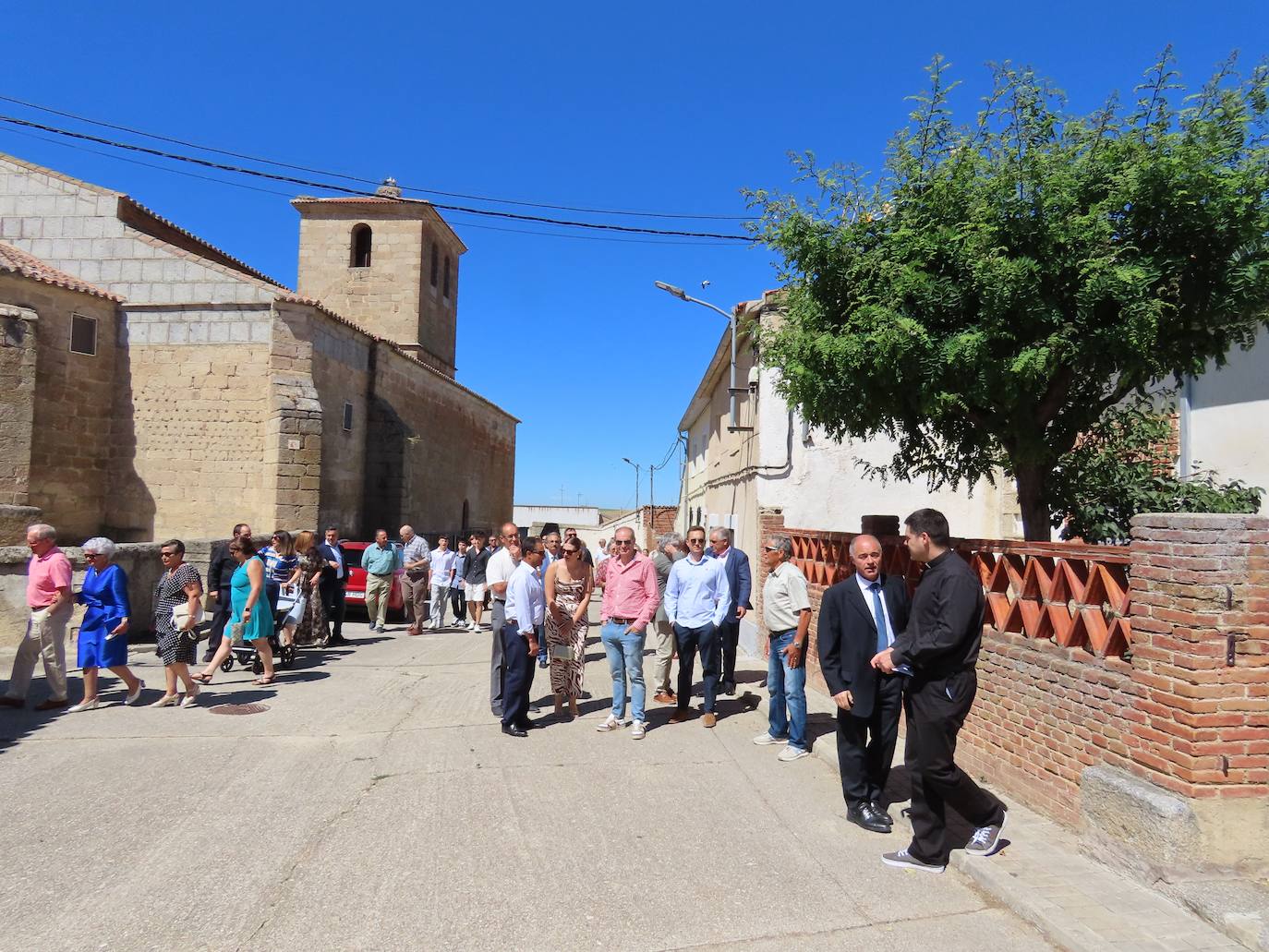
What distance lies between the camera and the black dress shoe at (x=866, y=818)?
483cm

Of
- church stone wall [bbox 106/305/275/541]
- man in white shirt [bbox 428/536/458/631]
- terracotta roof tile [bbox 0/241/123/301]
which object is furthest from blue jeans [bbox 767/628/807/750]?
terracotta roof tile [bbox 0/241/123/301]

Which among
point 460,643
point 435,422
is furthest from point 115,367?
point 460,643

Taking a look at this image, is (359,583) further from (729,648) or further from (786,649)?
(786,649)

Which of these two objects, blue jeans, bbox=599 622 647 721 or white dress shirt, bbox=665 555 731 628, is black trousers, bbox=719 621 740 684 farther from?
blue jeans, bbox=599 622 647 721

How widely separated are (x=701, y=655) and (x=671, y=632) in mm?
862

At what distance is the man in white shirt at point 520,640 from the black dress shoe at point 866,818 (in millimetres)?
2952

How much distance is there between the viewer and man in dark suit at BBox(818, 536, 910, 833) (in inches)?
194

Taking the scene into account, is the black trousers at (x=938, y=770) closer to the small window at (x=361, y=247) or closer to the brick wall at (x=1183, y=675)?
the brick wall at (x=1183, y=675)

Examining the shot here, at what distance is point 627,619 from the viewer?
723cm

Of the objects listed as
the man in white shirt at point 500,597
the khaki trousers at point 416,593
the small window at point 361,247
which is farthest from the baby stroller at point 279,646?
the small window at point 361,247

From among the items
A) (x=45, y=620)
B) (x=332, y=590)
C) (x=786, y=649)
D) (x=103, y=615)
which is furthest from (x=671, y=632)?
(x=332, y=590)

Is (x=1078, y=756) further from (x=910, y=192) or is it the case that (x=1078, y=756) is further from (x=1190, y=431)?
(x=1190, y=431)

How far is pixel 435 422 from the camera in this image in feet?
96.1

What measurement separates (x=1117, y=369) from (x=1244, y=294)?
87 centimetres
